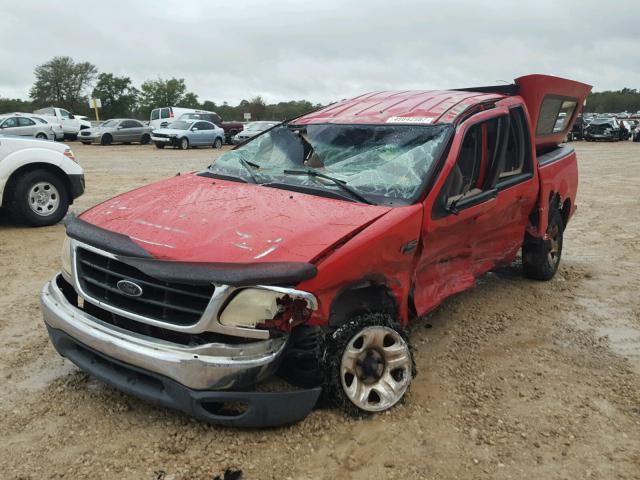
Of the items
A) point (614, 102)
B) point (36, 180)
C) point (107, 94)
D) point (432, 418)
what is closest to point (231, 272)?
point (432, 418)

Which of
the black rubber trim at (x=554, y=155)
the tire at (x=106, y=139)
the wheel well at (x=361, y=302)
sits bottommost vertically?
the tire at (x=106, y=139)

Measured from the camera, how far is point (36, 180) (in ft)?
23.9

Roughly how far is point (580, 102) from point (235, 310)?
17.0 feet

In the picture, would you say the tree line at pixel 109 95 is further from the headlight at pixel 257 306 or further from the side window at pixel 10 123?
the headlight at pixel 257 306

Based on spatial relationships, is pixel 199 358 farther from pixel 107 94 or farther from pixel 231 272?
pixel 107 94

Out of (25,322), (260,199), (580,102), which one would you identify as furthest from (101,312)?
(580,102)

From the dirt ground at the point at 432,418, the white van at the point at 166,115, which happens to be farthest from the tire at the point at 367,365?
the white van at the point at 166,115

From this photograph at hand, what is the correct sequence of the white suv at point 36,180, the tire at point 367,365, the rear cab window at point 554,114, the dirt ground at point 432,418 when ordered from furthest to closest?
the white suv at point 36,180 < the rear cab window at point 554,114 < the tire at point 367,365 < the dirt ground at point 432,418

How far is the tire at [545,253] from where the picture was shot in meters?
5.36

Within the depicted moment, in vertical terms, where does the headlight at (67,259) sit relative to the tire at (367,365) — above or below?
above

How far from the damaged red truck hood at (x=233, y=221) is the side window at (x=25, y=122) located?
73.0 ft

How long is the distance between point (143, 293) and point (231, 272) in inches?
19.5

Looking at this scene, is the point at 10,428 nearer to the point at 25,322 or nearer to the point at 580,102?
the point at 25,322

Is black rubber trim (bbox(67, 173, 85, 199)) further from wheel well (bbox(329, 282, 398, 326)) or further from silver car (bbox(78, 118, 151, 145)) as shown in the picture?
silver car (bbox(78, 118, 151, 145))
